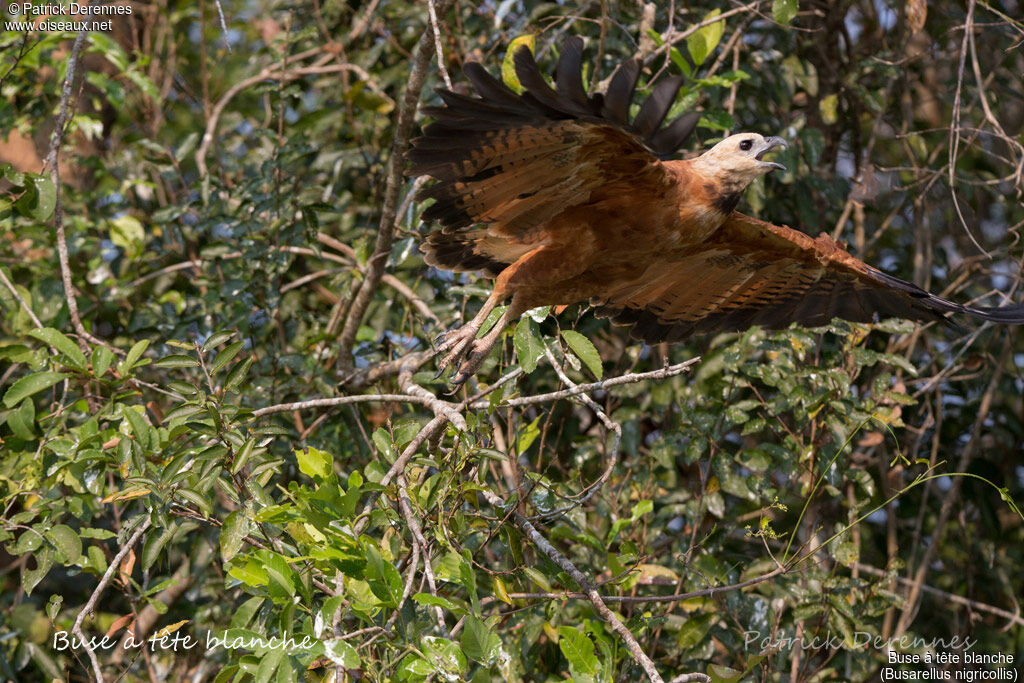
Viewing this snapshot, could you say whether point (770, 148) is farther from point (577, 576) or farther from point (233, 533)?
point (233, 533)

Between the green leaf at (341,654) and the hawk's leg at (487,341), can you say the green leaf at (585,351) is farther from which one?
the green leaf at (341,654)

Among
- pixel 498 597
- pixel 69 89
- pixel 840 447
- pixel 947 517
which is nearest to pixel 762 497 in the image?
pixel 840 447

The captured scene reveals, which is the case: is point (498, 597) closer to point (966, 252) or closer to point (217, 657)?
point (217, 657)

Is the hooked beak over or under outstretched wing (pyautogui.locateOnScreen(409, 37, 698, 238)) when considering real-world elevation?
under

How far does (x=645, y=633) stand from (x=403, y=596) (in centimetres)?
131

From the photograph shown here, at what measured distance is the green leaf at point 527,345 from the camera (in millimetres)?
3080

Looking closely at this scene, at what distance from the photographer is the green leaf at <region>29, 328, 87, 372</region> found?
10.1 ft

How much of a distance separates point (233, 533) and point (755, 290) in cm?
A: 276

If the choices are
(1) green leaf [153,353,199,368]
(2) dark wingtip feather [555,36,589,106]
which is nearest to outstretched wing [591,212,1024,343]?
(2) dark wingtip feather [555,36,589,106]

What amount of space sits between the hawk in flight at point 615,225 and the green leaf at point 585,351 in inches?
17.3

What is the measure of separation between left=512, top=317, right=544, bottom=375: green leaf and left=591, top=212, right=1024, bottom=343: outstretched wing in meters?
0.94

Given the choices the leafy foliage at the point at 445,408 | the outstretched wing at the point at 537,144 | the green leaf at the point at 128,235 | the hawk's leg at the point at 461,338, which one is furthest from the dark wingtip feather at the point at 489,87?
the green leaf at the point at 128,235

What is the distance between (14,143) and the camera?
5.43 m

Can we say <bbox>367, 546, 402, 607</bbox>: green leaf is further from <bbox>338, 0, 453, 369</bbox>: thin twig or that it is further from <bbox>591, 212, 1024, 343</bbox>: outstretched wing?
<bbox>591, 212, 1024, 343</bbox>: outstretched wing
